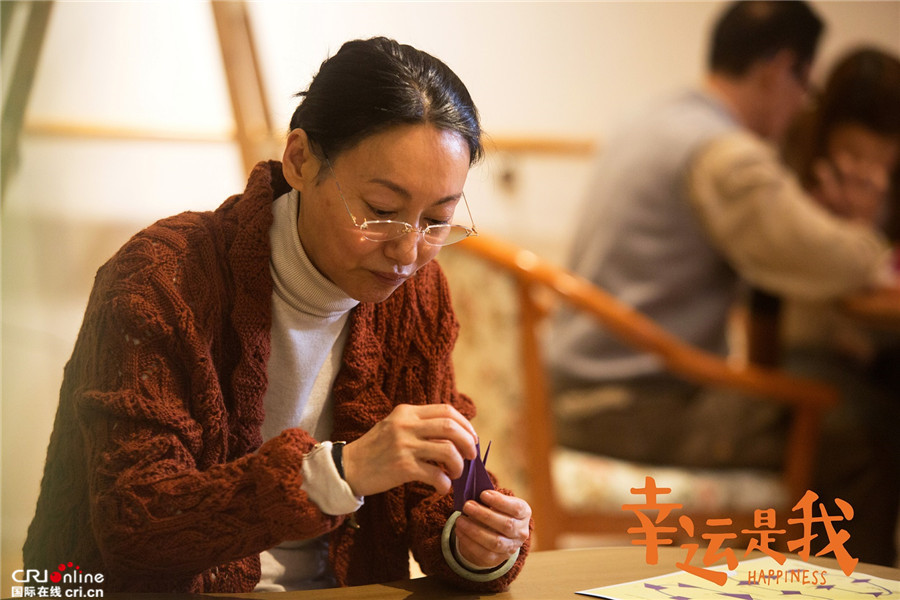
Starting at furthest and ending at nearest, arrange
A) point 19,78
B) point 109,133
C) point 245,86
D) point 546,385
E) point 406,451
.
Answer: point 546,385, point 245,86, point 109,133, point 19,78, point 406,451

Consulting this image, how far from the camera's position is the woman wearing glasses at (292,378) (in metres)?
0.70

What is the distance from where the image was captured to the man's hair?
6.36 ft

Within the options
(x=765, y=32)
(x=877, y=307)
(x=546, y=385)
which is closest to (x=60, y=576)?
(x=546, y=385)

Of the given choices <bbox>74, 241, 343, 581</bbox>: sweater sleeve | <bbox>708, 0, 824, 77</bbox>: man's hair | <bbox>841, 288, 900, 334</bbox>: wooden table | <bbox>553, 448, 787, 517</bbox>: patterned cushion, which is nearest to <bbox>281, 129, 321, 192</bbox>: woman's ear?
<bbox>74, 241, 343, 581</bbox>: sweater sleeve

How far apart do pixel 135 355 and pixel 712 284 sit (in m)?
1.42

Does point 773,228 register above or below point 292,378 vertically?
above

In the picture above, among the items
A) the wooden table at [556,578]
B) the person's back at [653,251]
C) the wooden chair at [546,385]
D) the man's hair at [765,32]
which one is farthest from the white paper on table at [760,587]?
the man's hair at [765,32]

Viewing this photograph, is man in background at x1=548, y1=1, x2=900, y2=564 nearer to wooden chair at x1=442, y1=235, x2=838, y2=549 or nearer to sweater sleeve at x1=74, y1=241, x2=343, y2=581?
wooden chair at x1=442, y1=235, x2=838, y2=549

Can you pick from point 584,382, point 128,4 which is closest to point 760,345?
point 584,382

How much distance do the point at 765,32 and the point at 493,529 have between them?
4.95ft

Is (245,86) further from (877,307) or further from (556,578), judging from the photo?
(877,307)

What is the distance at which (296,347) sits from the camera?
2.73 feet

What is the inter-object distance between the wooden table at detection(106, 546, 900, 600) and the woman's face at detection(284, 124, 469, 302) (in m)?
0.24

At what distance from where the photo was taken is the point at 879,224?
229cm
